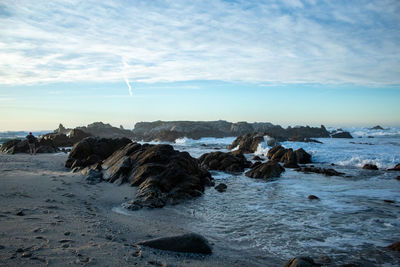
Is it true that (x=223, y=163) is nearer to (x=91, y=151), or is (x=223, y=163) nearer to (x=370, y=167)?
(x=91, y=151)

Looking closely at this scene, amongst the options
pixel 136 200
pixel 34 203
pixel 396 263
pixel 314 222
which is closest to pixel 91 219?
pixel 34 203

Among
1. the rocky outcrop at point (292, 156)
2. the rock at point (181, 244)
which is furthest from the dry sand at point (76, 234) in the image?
the rocky outcrop at point (292, 156)

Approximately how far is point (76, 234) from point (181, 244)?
6.53 ft

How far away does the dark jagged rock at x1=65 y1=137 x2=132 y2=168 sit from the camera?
50.7 ft

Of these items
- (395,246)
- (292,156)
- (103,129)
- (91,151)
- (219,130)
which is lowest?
(395,246)

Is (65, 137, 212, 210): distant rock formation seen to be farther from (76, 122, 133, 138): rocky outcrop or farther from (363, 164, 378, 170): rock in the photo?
(76, 122, 133, 138): rocky outcrop

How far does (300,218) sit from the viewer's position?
7824mm

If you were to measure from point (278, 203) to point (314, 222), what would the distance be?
2.23 metres

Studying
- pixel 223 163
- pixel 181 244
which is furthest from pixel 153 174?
pixel 223 163

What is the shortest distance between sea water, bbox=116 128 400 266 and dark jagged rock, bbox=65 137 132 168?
8136 millimetres

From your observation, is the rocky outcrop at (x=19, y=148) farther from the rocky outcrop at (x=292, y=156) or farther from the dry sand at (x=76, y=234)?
the rocky outcrop at (x=292, y=156)

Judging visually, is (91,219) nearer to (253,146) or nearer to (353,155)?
(353,155)

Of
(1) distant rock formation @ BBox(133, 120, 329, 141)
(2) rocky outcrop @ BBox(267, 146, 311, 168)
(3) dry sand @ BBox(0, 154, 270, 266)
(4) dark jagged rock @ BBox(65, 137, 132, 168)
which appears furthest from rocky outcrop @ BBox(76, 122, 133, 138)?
(3) dry sand @ BBox(0, 154, 270, 266)

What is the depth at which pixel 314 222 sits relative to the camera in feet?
24.5
